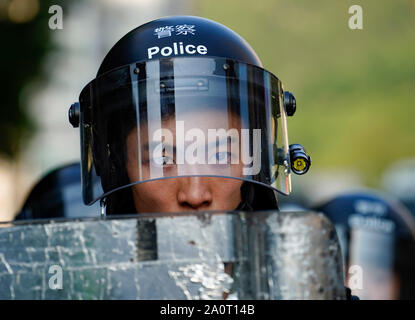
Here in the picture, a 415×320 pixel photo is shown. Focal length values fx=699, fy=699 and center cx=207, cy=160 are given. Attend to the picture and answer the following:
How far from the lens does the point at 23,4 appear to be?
875 cm

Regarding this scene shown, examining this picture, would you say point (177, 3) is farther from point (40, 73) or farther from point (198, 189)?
point (198, 189)

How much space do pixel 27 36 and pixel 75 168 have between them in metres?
5.57

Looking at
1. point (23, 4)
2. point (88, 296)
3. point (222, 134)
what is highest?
point (23, 4)

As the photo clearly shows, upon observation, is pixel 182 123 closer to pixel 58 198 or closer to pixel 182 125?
pixel 182 125

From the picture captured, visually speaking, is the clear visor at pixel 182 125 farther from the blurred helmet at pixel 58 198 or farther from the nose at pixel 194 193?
the blurred helmet at pixel 58 198

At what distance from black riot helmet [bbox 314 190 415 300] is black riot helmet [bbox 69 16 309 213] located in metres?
2.76

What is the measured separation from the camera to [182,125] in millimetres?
1896

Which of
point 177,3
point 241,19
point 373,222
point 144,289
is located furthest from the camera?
point 241,19

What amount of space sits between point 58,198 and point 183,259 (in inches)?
104

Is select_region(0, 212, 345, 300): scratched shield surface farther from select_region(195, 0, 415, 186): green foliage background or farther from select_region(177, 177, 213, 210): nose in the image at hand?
select_region(195, 0, 415, 186): green foliage background


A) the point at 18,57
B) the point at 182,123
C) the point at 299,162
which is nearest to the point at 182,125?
the point at 182,123

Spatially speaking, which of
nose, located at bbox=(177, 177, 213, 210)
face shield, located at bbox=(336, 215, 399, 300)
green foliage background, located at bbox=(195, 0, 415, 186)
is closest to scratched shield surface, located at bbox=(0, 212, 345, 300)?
nose, located at bbox=(177, 177, 213, 210)

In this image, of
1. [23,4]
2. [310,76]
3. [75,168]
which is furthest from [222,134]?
[310,76]

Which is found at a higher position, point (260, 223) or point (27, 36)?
point (27, 36)
